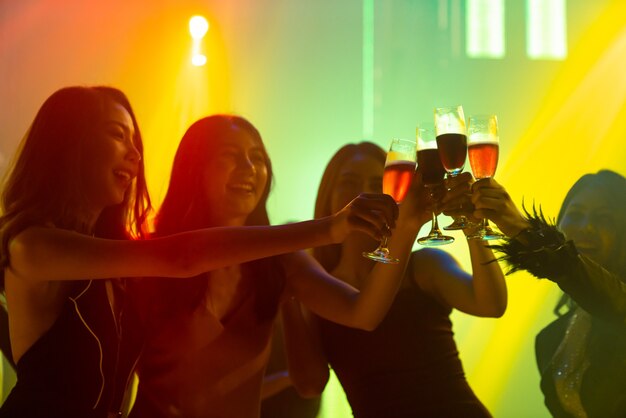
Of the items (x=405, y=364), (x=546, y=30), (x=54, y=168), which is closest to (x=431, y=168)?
(x=405, y=364)

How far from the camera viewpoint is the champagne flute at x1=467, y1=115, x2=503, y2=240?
1.34 metres

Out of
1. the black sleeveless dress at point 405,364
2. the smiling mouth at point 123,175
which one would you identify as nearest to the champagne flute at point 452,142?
the black sleeveless dress at point 405,364

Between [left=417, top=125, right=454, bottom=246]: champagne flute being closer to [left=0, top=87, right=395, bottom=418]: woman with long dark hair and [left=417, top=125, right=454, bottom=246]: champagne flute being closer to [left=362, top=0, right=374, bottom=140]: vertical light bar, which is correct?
[left=0, top=87, right=395, bottom=418]: woman with long dark hair

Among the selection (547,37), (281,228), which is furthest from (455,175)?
(547,37)

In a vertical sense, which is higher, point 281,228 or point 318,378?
point 281,228

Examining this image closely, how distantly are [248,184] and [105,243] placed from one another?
47cm

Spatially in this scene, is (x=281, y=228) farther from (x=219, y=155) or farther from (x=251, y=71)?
(x=251, y=71)

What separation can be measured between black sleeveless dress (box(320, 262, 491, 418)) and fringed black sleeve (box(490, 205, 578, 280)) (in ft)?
1.24

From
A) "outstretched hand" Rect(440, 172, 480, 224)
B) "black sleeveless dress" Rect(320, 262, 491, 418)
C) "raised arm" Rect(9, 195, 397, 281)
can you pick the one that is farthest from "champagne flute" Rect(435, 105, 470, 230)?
"black sleeveless dress" Rect(320, 262, 491, 418)

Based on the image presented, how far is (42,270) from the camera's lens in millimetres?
1206

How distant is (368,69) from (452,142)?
1874 mm

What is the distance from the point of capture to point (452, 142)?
4.37ft

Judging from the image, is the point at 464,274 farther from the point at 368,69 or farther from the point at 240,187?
the point at 368,69

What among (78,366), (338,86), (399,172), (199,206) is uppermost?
(338,86)
